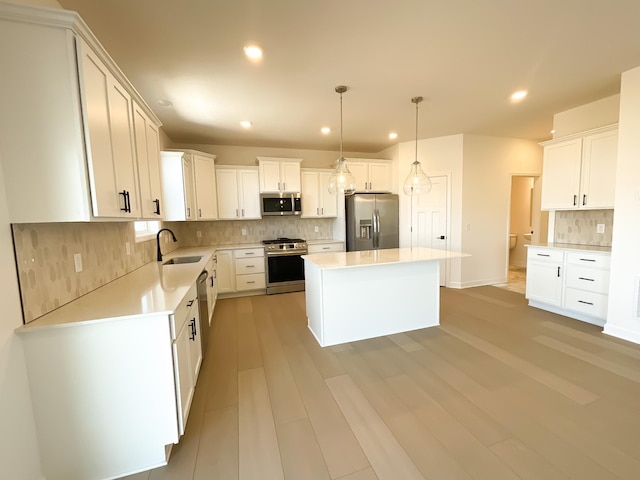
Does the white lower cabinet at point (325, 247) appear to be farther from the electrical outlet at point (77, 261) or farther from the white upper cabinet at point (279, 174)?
the electrical outlet at point (77, 261)

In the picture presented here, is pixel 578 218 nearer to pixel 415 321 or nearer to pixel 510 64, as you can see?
pixel 510 64

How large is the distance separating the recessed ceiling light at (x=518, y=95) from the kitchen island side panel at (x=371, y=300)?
7.07 feet

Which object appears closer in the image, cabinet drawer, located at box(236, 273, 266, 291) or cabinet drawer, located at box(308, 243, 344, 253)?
cabinet drawer, located at box(236, 273, 266, 291)

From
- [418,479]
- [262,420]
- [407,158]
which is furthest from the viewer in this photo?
[407,158]

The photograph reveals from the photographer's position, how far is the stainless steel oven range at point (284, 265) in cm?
471

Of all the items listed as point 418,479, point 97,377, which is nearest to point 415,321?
point 418,479

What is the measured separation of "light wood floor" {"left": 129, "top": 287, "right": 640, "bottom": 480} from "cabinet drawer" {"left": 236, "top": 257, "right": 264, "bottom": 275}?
5.18ft

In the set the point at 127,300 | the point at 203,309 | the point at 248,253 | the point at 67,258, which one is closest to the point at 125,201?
the point at 67,258

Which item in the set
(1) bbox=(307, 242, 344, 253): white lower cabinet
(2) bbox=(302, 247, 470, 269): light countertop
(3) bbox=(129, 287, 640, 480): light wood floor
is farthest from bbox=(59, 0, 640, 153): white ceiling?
(3) bbox=(129, 287, 640, 480): light wood floor

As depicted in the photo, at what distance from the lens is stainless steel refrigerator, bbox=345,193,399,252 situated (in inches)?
195

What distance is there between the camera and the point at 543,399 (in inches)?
77.3

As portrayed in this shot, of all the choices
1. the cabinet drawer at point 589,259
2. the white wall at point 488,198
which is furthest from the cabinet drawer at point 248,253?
the cabinet drawer at point 589,259

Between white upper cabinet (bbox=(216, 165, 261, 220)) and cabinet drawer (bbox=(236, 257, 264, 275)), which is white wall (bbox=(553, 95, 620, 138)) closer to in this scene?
white upper cabinet (bbox=(216, 165, 261, 220))

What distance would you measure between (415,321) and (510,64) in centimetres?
277
